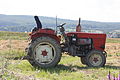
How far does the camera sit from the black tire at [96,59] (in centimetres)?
948

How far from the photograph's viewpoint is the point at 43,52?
28.0ft

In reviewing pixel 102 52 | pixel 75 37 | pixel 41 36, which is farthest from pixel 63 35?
pixel 102 52

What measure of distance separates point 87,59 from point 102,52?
2.40 feet

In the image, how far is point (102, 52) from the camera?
9.71 meters

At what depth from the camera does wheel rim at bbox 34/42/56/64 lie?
8492 millimetres

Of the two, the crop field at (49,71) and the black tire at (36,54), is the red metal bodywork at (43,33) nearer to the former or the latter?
the black tire at (36,54)

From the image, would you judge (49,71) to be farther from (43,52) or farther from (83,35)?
(83,35)

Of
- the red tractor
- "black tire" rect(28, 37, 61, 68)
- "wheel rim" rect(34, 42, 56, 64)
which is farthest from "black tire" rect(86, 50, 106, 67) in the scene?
"wheel rim" rect(34, 42, 56, 64)

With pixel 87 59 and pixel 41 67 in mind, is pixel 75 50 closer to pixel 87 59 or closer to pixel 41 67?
pixel 87 59

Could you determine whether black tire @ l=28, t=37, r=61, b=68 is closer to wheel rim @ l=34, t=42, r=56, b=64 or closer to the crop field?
wheel rim @ l=34, t=42, r=56, b=64

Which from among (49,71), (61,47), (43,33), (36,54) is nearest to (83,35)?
(61,47)

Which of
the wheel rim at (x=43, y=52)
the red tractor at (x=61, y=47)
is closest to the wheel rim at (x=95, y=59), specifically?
the red tractor at (x=61, y=47)

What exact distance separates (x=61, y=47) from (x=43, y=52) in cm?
95

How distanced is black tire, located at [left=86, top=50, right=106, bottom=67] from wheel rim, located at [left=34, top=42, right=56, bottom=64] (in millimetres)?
1628
